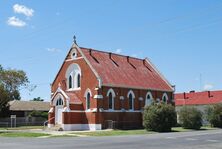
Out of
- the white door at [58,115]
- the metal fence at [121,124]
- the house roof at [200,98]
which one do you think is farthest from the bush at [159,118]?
the house roof at [200,98]

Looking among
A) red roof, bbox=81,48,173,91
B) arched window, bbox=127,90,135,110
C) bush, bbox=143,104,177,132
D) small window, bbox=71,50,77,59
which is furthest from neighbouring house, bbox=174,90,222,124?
small window, bbox=71,50,77,59

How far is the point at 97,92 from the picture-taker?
167ft

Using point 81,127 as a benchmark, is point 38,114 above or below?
above

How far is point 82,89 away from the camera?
53.5 meters

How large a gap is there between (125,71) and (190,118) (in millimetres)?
12171

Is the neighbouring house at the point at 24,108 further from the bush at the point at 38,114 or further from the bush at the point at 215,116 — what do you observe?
the bush at the point at 215,116

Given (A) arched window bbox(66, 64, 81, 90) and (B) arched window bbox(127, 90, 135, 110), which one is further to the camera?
(B) arched window bbox(127, 90, 135, 110)

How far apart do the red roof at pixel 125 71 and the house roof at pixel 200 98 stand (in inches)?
527

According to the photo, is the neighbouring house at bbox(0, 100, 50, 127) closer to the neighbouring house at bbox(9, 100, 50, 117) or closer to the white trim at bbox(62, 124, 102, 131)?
the neighbouring house at bbox(9, 100, 50, 117)

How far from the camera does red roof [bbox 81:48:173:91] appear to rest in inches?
2116

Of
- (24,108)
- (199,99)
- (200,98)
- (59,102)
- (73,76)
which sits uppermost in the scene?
(73,76)

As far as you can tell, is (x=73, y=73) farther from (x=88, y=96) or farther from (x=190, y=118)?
(x=190, y=118)

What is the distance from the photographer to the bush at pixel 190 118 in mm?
51500

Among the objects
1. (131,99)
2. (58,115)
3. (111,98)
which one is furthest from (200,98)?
(58,115)
